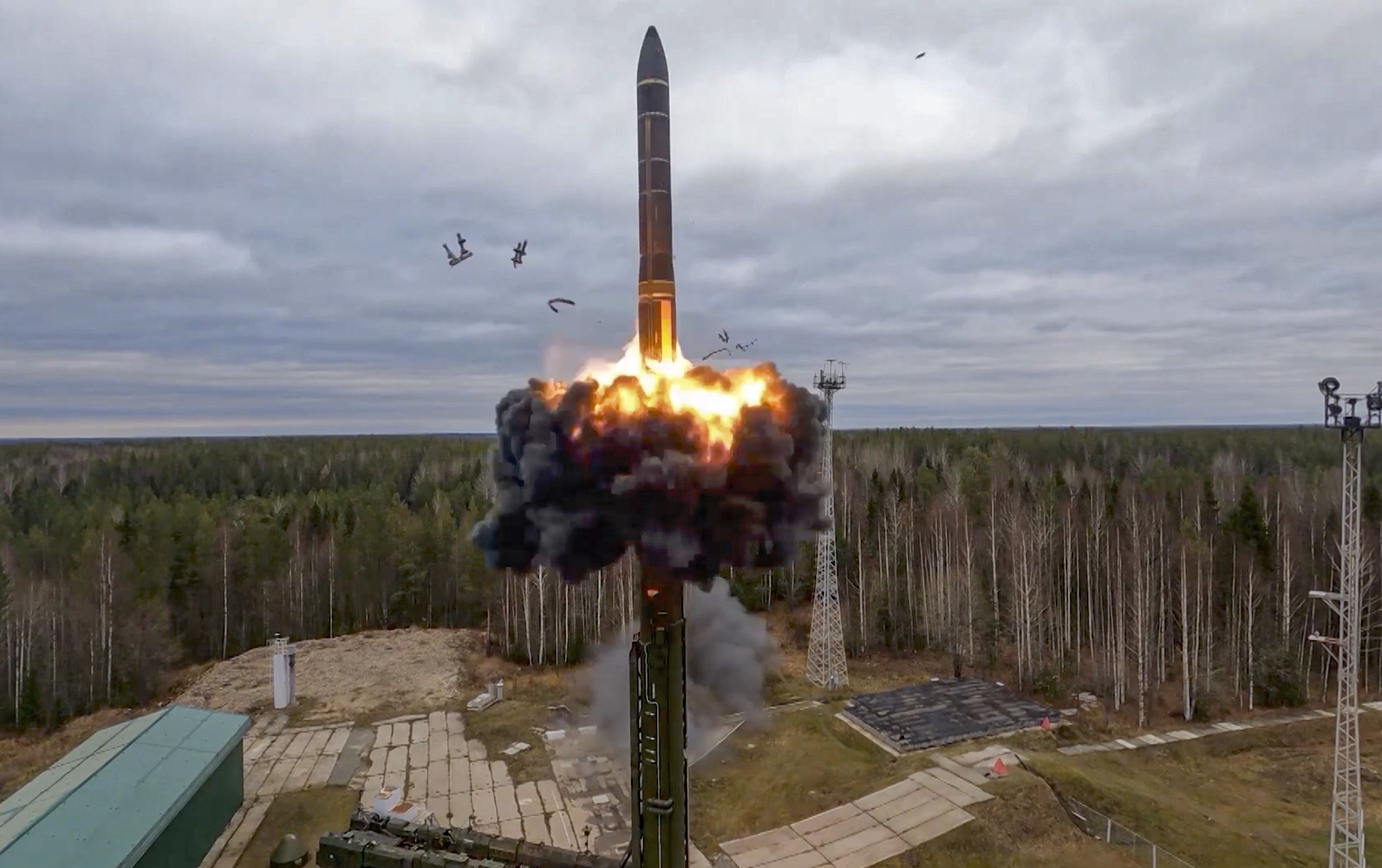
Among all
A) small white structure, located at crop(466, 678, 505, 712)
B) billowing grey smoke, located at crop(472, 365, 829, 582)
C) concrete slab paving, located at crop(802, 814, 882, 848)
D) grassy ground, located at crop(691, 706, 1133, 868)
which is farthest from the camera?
small white structure, located at crop(466, 678, 505, 712)

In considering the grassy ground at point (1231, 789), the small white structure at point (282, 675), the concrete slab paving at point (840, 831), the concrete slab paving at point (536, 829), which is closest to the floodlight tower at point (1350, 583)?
the grassy ground at point (1231, 789)

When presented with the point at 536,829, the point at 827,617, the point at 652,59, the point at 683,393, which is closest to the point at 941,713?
the point at 827,617

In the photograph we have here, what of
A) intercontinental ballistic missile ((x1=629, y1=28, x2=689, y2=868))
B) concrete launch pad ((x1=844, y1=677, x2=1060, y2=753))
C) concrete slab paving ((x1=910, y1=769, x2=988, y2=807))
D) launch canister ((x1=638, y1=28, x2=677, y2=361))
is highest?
launch canister ((x1=638, y1=28, x2=677, y2=361))

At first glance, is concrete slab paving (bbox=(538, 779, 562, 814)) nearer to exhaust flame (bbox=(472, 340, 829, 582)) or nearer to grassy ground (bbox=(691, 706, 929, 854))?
grassy ground (bbox=(691, 706, 929, 854))

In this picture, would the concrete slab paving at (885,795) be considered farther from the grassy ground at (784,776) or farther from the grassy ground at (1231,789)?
the grassy ground at (1231,789)

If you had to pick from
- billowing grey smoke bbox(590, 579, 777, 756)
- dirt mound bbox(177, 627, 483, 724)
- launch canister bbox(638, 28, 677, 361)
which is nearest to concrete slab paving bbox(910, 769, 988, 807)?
billowing grey smoke bbox(590, 579, 777, 756)

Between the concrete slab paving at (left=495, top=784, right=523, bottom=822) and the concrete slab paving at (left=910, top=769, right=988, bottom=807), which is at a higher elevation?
the concrete slab paving at (left=910, top=769, right=988, bottom=807)
